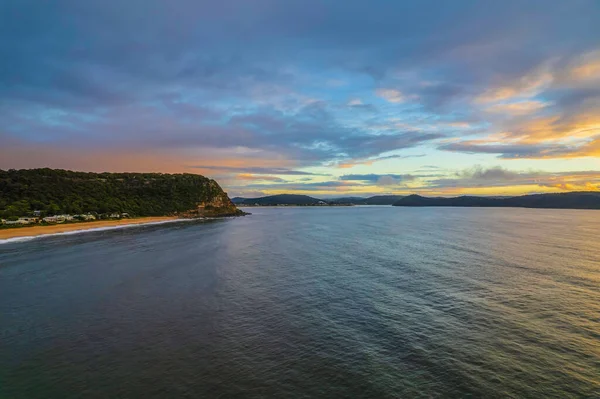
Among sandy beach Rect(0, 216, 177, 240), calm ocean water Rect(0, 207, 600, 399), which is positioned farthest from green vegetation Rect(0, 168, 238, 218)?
calm ocean water Rect(0, 207, 600, 399)

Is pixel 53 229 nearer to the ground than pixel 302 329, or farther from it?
farther from it

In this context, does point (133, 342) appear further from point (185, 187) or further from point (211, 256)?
point (185, 187)

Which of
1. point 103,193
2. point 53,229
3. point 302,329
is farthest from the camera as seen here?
point 103,193

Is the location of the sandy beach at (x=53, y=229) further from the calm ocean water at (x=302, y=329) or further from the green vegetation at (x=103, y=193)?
the calm ocean water at (x=302, y=329)

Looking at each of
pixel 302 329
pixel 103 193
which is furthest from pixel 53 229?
pixel 302 329

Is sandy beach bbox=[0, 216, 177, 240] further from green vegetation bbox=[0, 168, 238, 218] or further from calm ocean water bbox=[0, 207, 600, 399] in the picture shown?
calm ocean water bbox=[0, 207, 600, 399]

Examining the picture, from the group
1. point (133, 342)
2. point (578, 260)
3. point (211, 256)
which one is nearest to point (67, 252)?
point (211, 256)

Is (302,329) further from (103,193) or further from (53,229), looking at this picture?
(103,193)
